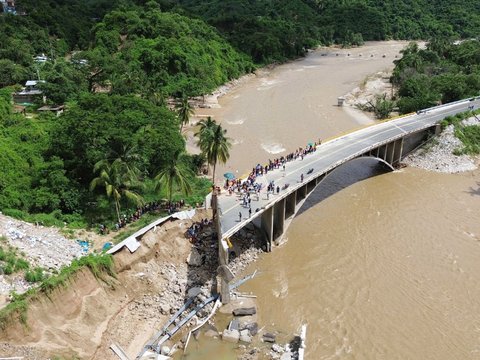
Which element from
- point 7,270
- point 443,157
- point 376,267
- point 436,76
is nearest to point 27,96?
point 7,270

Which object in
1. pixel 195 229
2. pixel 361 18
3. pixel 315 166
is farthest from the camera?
pixel 361 18

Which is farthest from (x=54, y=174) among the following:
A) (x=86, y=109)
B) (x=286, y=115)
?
(x=286, y=115)

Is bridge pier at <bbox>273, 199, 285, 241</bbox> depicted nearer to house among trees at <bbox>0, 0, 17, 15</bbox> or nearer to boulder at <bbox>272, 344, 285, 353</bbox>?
boulder at <bbox>272, 344, 285, 353</bbox>

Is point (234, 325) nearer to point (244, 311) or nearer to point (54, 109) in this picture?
point (244, 311)

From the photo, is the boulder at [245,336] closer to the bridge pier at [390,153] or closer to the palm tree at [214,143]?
the palm tree at [214,143]

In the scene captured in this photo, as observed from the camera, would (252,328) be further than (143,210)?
No

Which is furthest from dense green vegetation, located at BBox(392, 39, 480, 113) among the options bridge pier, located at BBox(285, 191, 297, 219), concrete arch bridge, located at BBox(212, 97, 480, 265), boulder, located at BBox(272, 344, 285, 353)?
boulder, located at BBox(272, 344, 285, 353)
